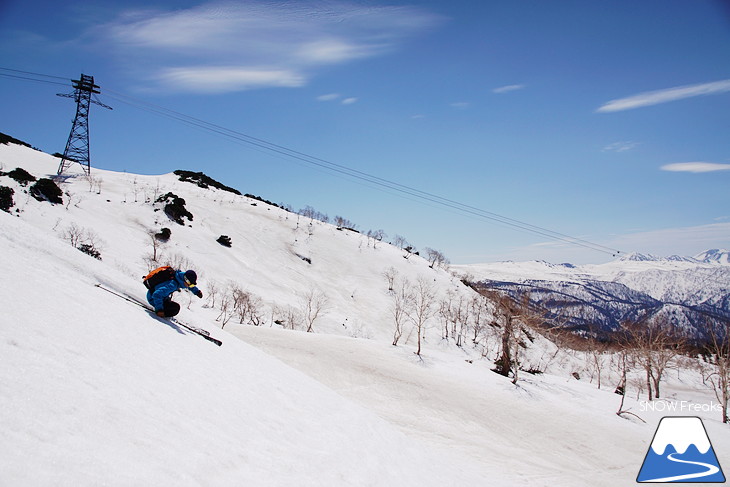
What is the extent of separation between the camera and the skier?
27.6ft

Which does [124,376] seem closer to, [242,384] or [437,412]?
[242,384]

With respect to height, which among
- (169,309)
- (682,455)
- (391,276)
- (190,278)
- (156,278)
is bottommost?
(682,455)

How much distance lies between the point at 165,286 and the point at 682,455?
56.8 ft

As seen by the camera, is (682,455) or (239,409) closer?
(239,409)

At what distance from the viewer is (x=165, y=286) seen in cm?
843

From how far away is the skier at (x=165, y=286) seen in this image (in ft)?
27.6

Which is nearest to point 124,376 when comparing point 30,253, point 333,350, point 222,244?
point 30,253

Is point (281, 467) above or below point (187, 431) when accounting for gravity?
below

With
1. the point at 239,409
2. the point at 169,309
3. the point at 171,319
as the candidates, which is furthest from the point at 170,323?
the point at 239,409

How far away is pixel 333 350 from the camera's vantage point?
76.8ft

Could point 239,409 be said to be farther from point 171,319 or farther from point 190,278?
point 171,319

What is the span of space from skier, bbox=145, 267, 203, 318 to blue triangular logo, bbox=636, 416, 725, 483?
15213 millimetres

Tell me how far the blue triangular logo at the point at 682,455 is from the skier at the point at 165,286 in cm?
1521

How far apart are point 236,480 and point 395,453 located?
511 centimetres
